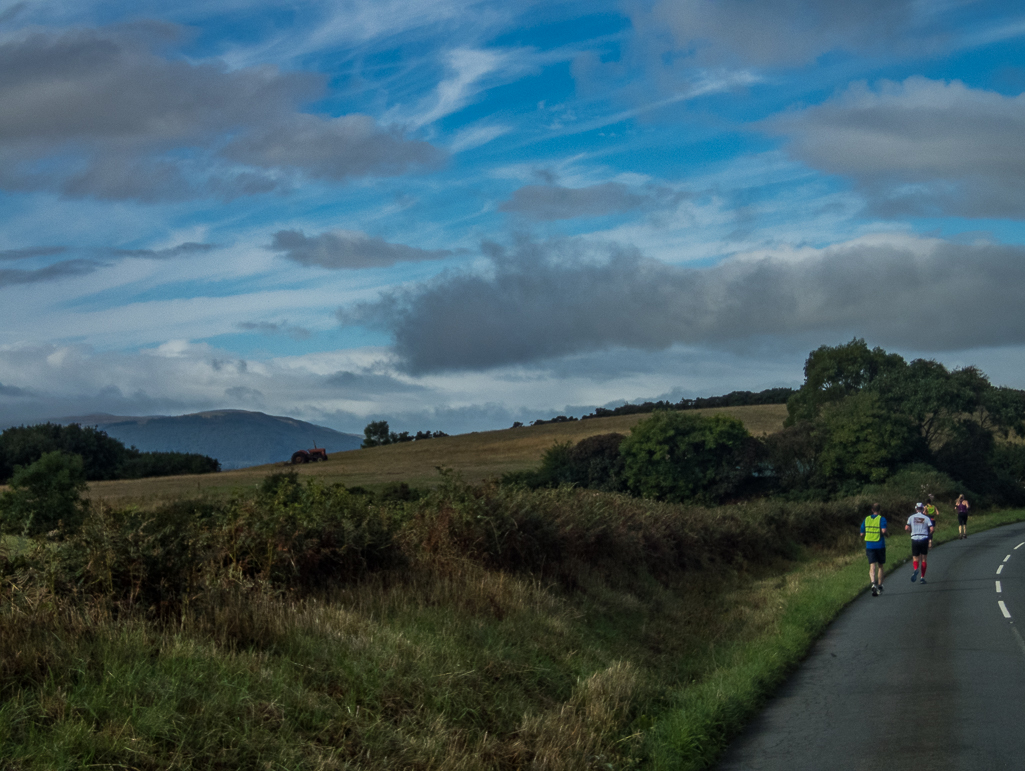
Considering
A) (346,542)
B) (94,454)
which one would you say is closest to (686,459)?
(346,542)

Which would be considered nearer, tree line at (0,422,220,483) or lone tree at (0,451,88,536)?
lone tree at (0,451,88,536)

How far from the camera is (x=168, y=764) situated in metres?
5.32

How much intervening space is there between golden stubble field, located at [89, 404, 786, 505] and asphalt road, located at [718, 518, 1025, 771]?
43.4 metres

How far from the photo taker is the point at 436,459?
82438mm

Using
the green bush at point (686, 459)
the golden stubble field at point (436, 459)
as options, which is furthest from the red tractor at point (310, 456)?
the green bush at point (686, 459)

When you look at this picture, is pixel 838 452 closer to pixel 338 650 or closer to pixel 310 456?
pixel 310 456

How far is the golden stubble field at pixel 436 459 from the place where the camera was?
64375 millimetres

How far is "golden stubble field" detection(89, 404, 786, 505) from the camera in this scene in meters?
64.4

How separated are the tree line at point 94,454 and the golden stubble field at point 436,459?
27.3 feet

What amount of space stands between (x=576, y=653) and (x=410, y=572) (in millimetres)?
2694

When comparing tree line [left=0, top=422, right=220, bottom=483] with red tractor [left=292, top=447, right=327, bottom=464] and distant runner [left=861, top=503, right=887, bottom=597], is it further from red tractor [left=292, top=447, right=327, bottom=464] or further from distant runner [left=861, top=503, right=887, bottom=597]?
distant runner [left=861, top=503, right=887, bottom=597]

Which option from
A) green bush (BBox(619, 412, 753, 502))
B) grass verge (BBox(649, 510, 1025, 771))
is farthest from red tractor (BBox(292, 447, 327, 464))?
grass verge (BBox(649, 510, 1025, 771))

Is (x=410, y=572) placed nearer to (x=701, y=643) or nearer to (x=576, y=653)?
(x=576, y=653)

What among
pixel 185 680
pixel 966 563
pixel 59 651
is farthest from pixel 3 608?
pixel 966 563
